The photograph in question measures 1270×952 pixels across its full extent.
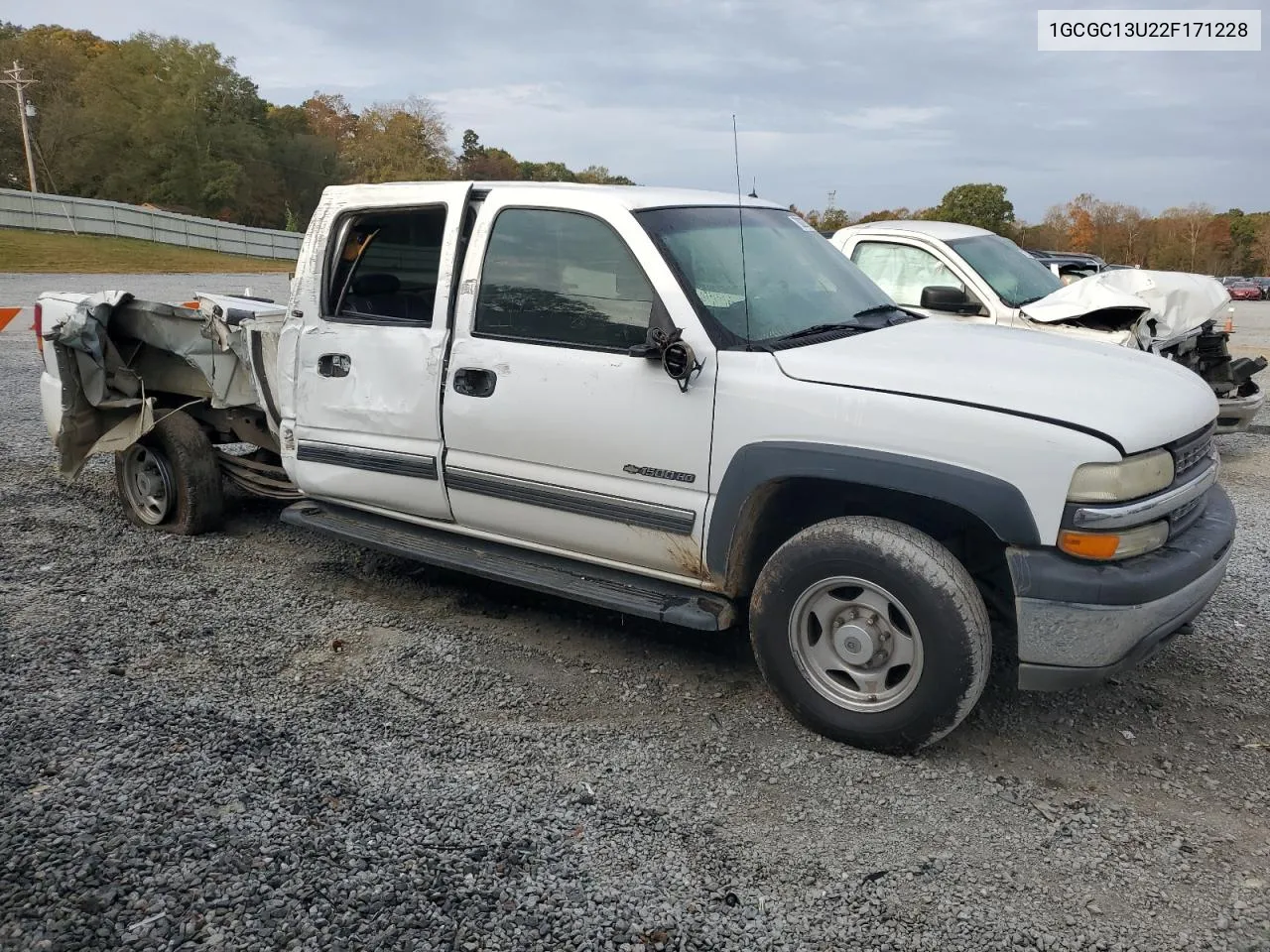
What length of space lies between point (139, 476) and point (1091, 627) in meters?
5.18

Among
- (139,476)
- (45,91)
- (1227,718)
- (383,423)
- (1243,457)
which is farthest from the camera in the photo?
(45,91)

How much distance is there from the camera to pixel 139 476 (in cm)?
585

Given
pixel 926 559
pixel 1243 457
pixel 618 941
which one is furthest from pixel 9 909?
pixel 1243 457

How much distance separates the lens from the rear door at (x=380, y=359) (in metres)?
4.32

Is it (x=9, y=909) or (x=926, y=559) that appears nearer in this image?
(x=9, y=909)

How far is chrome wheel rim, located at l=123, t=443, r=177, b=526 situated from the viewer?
18.7 ft

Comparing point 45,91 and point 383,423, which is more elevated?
point 45,91

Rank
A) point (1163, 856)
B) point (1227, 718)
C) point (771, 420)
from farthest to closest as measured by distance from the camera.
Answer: point (1227, 718), point (771, 420), point (1163, 856)

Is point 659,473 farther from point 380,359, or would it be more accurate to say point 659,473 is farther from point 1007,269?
point 1007,269

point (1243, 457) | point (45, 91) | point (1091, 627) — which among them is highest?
point (45, 91)

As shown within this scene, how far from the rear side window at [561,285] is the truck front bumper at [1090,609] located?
1.64 m

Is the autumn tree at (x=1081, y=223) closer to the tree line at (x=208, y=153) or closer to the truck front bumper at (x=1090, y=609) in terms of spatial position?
the tree line at (x=208, y=153)

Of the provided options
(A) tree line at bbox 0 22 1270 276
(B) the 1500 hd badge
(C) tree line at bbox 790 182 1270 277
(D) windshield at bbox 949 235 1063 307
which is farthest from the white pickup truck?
(A) tree line at bbox 0 22 1270 276

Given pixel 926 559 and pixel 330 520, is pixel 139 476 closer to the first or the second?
pixel 330 520
